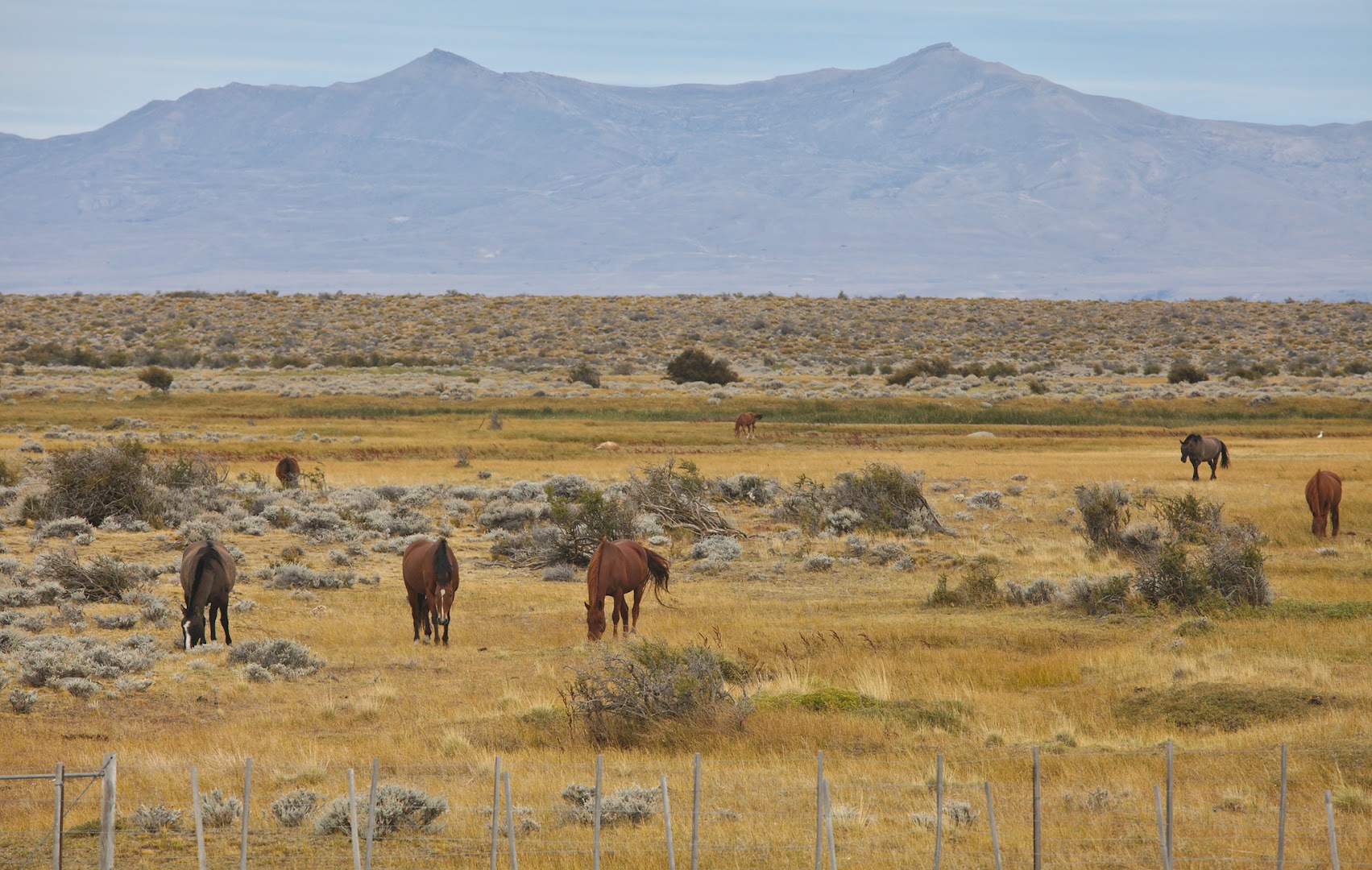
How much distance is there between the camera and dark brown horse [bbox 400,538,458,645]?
17.5 meters

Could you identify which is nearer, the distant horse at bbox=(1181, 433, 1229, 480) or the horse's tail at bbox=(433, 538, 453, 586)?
the horse's tail at bbox=(433, 538, 453, 586)

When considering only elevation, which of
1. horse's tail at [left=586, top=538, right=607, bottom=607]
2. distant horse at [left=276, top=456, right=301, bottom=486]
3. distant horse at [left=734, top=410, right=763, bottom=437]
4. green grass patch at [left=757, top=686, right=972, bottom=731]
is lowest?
green grass patch at [left=757, top=686, right=972, bottom=731]

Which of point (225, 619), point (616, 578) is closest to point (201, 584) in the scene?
point (225, 619)

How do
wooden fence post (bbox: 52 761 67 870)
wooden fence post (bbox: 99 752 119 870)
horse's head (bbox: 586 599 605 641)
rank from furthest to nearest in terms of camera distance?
horse's head (bbox: 586 599 605 641), wooden fence post (bbox: 99 752 119 870), wooden fence post (bbox: 52 761 67 870)

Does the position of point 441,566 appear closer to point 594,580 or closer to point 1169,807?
point 594,580

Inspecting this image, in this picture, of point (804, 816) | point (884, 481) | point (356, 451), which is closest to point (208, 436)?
point (356, 451)

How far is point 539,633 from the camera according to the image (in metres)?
18.9

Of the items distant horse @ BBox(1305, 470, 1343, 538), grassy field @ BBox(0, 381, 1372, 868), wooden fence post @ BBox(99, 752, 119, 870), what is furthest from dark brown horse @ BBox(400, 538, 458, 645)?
distant horse @ BBox(1305, 470, 1343, 538)

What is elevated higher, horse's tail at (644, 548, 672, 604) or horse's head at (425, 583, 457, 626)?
horse's tail at (644, 548, 672, 604)

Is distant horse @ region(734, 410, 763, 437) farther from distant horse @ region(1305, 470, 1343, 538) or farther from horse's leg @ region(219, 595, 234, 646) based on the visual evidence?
horse's leg @ region(219, 595, 234, 646)

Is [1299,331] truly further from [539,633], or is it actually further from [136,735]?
[136,735]

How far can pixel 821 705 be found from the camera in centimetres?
1382

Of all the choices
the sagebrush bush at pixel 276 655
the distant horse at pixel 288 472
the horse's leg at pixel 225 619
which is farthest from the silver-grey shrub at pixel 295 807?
the distant horse at pixel 288 472

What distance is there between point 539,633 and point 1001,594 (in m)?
7.78
